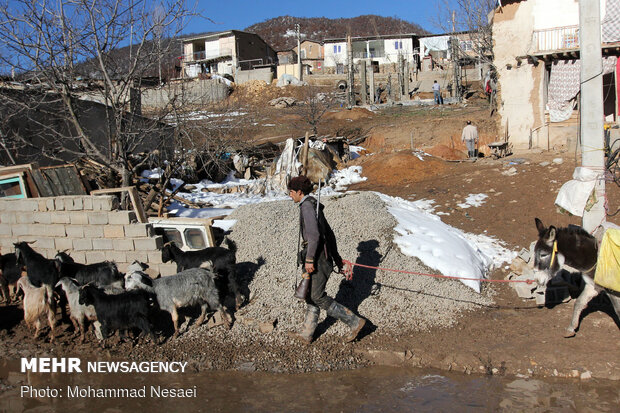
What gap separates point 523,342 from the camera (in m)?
5.55

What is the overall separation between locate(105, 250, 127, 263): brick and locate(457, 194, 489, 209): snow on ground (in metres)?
7.59

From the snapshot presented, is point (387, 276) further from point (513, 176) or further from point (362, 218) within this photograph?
point (513, 176)

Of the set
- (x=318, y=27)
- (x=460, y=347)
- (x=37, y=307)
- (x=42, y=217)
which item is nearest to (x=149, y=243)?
(x=37, y=307)

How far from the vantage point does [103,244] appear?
7.44 metres

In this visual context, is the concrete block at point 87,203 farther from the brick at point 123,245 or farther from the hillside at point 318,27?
the hillside at point 318,27

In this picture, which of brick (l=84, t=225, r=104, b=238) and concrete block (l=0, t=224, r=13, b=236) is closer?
brick (l=84, t=225, r=104, b=238)

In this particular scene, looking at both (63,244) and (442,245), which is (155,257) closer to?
(63,244)

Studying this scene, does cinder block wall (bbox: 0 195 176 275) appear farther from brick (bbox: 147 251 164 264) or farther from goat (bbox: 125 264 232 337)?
goat (bbox: 125 264 232 337)

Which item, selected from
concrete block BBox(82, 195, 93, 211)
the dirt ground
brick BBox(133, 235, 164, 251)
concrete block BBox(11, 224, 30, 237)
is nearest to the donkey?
the dirt ground

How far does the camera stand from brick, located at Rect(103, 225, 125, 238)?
23.9 feet

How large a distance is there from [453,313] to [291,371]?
7.55 ft

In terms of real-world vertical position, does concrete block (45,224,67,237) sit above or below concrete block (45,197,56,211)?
below

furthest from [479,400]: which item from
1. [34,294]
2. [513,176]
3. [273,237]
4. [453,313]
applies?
[513,176]

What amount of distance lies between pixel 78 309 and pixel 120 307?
0.77 meters
